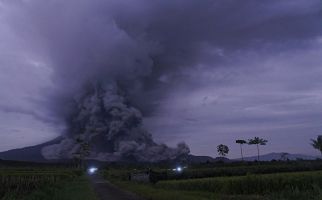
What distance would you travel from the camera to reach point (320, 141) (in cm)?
12888

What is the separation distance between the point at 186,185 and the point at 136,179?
3191 centimetres

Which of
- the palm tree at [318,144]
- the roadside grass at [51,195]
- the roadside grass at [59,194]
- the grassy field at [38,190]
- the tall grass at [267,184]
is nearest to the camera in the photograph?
the roadside grass at [51,195]

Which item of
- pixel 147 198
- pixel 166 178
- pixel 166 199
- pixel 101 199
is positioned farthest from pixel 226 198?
pixel 166 178

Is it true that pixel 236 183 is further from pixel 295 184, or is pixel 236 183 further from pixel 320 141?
pixel 320 141

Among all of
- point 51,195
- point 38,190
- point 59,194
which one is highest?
point 38,190

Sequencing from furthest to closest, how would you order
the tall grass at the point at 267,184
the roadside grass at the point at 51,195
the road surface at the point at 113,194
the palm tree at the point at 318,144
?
the palm tree at the point at 318,144 < the road surface at the point at 113,194 < the tall grass at the point at 267,184 < the roadside grass at the point at 51,195

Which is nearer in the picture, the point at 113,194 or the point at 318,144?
the point at 113,194

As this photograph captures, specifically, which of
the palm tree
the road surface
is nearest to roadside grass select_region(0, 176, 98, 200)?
the road surface

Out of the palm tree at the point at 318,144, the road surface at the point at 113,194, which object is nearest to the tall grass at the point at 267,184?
the road surface at the point at 113,194

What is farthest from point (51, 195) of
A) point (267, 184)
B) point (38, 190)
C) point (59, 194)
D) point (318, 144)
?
point (318, 144)

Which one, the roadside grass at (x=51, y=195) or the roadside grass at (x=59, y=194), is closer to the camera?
the roadside grass at (x=51, y=195)

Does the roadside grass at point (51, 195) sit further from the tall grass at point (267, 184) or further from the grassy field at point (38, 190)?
the tall grass at point (267, 184)

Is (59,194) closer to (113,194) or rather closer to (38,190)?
(38,190)

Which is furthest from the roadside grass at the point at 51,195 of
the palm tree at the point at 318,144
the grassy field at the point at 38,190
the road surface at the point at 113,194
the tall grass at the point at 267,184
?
the palm tree at the point at 318,144
